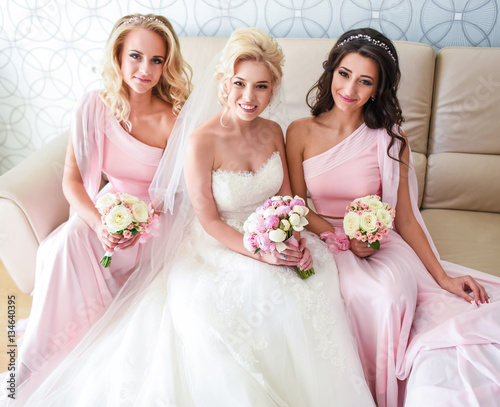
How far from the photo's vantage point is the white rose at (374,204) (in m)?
1.86

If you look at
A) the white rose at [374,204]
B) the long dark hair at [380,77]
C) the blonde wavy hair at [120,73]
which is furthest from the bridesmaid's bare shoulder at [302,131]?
the blonde wavy hair at [120,73]

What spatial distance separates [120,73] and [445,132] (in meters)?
1.71

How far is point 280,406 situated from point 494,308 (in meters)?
0.84

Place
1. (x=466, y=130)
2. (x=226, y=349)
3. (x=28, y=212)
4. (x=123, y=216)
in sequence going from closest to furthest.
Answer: (x=226, y=349)
(x=123, y=216)
(x=28, y=212)
(x=466, y=130)

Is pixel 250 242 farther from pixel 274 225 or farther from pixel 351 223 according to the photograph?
pixel 351 223

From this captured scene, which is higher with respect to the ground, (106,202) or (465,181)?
(106,202)

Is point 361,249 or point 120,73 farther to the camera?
point 120,73

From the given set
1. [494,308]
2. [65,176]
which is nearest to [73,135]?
[65,176]

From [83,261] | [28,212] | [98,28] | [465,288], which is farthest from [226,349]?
[98,28]

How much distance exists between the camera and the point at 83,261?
195 cm

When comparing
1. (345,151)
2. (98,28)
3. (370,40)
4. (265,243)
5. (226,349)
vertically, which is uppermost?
(98,28)

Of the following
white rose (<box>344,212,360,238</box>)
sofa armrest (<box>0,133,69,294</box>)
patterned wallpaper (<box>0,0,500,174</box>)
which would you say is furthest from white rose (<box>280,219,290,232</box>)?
patterned wallpaper (<box>0,0,500,174</box>)

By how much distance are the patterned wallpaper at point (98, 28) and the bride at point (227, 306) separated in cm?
106

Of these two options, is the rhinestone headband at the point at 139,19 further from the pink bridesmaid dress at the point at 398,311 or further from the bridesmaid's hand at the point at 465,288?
the bridesmaid's hand at the point at 465,288
